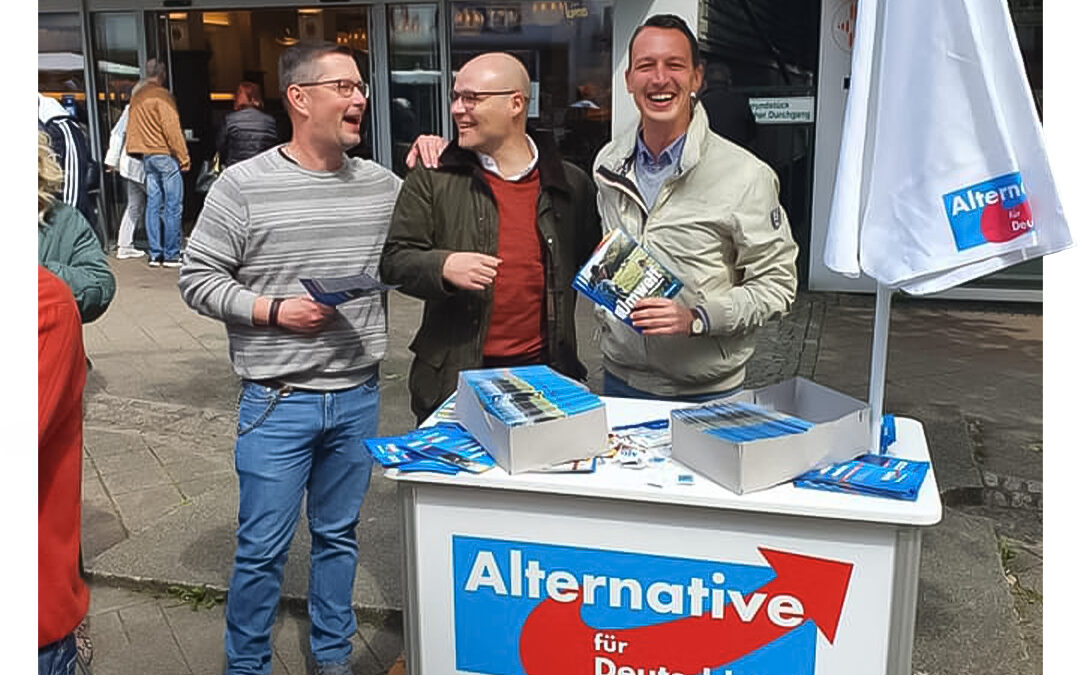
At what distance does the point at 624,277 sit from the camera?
2.42 meters

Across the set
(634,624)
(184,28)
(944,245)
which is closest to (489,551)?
(634,624)

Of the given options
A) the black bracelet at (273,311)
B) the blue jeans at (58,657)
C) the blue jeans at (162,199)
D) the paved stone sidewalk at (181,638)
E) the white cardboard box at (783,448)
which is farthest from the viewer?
the blue jeans at (162,199)

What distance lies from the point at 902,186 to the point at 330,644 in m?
2.06

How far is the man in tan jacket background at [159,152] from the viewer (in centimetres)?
985

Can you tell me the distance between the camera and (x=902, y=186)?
2016 millimetres

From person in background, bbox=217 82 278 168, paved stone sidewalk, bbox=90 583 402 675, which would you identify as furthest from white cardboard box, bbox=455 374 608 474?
person in background, bbox=217 82 278 168

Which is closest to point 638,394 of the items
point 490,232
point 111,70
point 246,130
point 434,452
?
point 490,232

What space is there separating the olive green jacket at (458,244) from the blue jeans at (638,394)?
0.65ft

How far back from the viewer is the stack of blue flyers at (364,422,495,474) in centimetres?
219

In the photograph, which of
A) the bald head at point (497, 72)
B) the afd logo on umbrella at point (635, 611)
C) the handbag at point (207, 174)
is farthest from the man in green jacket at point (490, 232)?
the handbag at point (207, 174)

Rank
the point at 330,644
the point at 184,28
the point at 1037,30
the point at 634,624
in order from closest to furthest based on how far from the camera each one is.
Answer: the point at 634,624, the point at 330,644, the point at 1037,30, the point at 184,28

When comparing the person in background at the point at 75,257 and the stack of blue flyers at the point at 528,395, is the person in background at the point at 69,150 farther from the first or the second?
the stack of blue flyers at the point at 528,395

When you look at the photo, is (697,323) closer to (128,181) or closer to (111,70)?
(128,181)

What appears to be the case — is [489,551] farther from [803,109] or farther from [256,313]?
[803,109]
